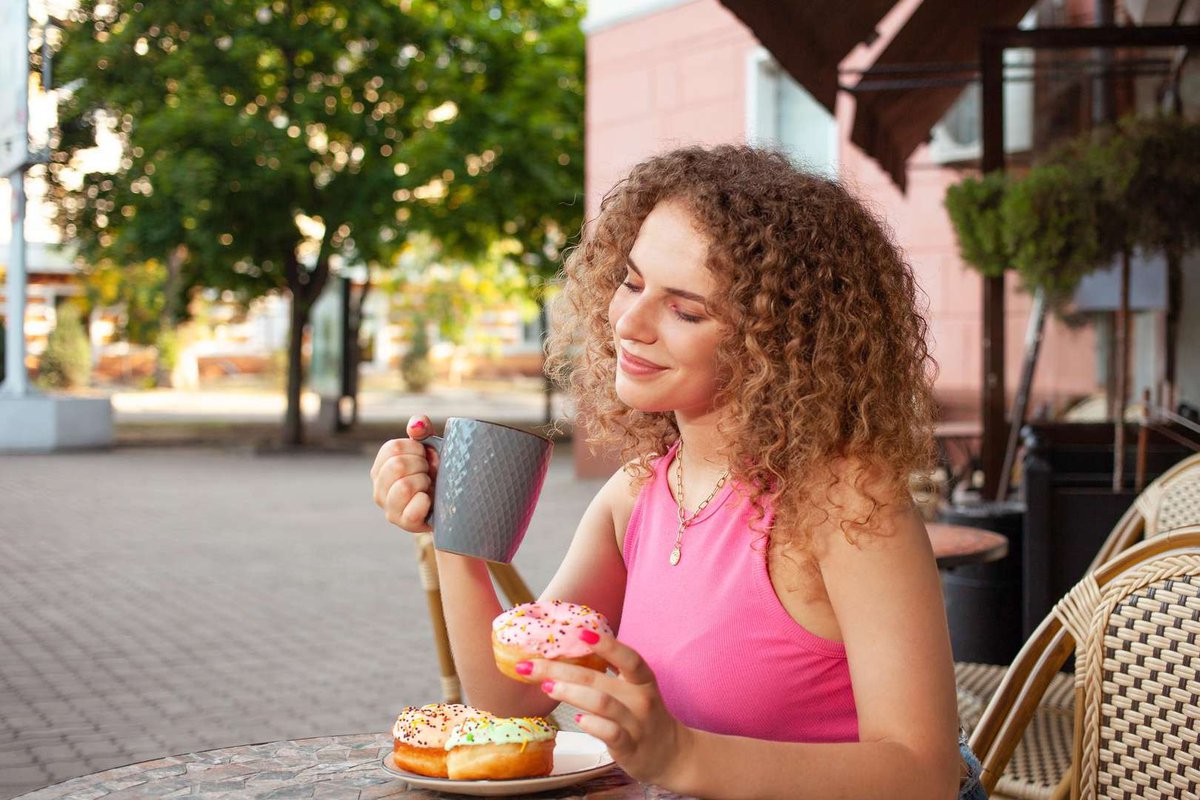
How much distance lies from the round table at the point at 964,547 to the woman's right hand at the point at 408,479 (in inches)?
82.4

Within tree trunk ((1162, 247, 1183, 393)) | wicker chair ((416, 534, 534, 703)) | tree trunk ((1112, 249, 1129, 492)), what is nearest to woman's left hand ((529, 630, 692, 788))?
wicker chair ((416, 534, 534, 703))

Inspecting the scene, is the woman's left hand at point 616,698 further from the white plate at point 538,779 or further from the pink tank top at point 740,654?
the pink tank top at point 740,654

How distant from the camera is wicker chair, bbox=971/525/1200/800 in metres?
1.73

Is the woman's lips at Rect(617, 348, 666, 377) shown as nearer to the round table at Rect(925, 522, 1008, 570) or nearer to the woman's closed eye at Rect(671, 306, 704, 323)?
the woman's closed eye at Rect(671, 306, 704, 323)

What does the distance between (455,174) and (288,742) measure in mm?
15161

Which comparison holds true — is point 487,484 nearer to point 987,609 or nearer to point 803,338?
point 803,338

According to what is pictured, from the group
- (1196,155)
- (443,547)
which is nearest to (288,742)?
(443,547)

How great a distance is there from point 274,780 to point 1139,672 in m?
1.15

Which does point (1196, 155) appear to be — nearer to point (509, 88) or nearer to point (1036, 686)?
point (1036, 686)

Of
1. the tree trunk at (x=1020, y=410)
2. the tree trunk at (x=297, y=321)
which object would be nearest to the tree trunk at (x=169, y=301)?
the tree trunk at (x=297, y=321)

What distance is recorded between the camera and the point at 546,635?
122cm

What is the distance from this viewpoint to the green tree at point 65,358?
28922 millimetres

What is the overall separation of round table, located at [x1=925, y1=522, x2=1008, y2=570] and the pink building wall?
483 cm

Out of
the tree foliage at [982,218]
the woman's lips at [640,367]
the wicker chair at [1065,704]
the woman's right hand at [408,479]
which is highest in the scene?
the tree foliage at [982,218]
